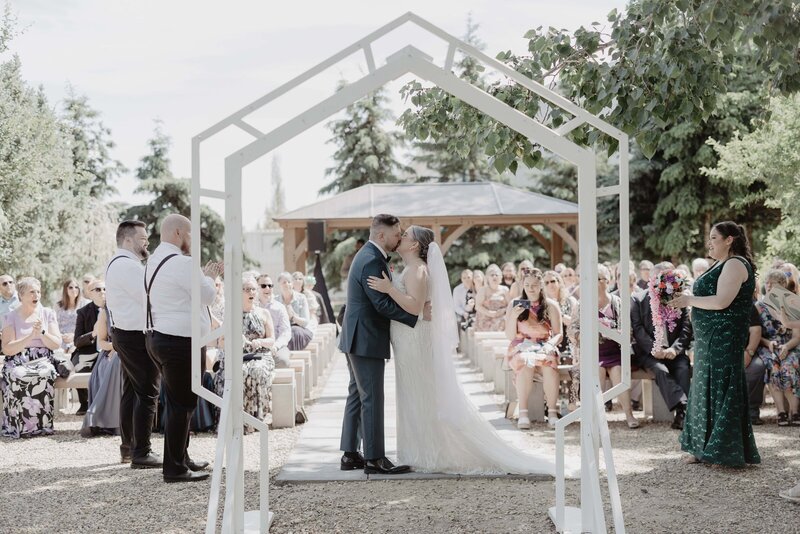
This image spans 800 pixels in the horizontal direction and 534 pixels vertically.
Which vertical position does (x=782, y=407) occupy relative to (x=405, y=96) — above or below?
below

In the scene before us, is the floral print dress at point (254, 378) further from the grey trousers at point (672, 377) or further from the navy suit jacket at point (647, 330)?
the grey trousers at point (672, 377)

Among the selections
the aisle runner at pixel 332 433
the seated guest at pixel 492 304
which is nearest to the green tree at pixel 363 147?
the seated guest at pixel 492 304

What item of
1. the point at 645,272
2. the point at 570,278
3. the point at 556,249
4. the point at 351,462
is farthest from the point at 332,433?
the point at 556,249

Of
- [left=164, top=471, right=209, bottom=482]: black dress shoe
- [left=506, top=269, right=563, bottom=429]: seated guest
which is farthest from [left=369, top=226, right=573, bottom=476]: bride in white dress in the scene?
[left=506, top=269, right=563, bottom=429]: seated guest

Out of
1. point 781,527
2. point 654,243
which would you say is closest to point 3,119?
point 781,527

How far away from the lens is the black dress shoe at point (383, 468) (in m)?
6.33

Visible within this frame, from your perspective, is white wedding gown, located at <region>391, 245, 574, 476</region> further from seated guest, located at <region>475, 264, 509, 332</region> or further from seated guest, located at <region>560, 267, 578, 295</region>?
seated guest, located at <region>475, 264, 509, 332</region>

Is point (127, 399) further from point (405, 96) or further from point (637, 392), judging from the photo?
point (637, 392)

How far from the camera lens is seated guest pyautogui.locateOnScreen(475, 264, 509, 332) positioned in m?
14.4

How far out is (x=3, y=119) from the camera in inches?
642

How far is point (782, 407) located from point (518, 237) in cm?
2172

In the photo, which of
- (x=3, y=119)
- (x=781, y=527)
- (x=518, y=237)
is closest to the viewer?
(x=781, y=527)

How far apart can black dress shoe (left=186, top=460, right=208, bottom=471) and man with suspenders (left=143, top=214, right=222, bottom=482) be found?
35 centimetres

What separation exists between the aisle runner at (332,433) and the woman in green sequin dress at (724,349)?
1445mm
